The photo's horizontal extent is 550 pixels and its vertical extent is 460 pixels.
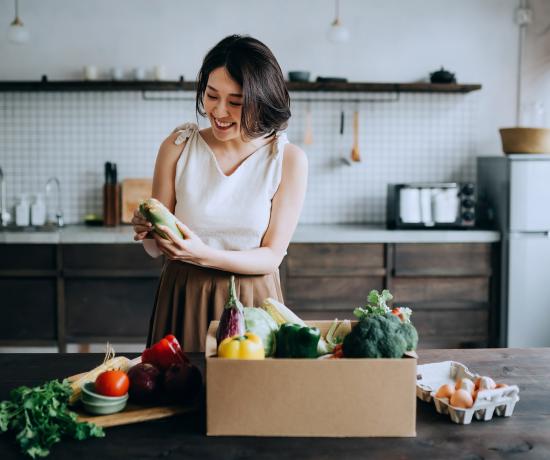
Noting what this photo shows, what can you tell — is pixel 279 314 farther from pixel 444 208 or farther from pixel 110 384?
pixel 444 208

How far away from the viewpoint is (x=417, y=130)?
4539 mm

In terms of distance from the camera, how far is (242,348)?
1.26 metres

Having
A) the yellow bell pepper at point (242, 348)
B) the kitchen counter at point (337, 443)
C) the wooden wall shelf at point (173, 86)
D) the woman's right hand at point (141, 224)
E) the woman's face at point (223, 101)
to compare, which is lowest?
the kitchen counter at point (337, 443)

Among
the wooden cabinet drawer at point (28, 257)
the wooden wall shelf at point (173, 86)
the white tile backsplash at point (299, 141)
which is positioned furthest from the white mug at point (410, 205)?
the wooden cabinet drawer at point (28, 257)

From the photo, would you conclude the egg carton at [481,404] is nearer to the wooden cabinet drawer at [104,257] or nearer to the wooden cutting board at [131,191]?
the wooden cabinet drawer at [104,257]

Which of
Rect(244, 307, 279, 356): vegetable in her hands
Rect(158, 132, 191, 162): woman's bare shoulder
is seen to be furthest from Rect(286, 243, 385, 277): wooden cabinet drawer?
Rect(244, 307, 279, 356): vegetable in her hands

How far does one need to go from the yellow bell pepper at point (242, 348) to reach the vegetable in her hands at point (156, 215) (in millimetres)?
525

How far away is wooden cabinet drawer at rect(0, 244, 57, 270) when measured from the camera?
3.91 meters

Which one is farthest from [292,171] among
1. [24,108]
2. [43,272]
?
[24,108]

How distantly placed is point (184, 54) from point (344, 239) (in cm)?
164

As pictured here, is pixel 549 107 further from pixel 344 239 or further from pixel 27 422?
pixel 27 422

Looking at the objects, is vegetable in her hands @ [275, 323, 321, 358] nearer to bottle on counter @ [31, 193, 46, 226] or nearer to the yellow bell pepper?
the yellow bell pepper

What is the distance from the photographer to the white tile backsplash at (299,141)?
4.46 m

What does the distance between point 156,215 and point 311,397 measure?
681 millimetres
